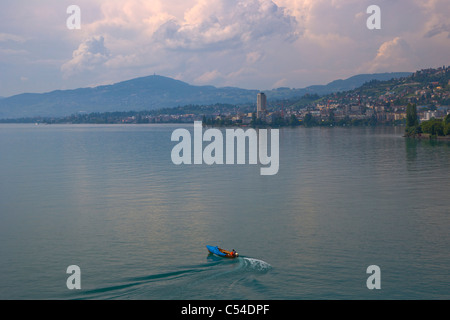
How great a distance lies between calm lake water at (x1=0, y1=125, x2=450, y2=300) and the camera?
1041cm

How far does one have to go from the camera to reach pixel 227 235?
14.1 m

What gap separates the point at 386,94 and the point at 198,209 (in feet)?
533

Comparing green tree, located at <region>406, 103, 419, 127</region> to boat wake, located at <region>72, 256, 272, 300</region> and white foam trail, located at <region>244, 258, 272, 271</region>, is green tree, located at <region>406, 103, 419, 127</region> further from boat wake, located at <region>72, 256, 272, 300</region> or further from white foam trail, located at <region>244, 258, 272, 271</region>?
boat wake, located at <region>72, 256, 272, 300</region>

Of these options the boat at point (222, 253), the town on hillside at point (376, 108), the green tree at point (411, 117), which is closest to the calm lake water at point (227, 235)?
the boat at point (222, 253)

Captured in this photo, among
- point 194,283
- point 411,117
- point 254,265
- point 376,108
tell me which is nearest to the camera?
point 194,283

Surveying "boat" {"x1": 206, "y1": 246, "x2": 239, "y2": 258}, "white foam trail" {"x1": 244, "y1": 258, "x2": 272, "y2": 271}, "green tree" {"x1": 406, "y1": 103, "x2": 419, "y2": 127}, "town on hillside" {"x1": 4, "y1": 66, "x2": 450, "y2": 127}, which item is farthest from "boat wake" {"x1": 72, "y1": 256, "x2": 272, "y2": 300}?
"town on hillside" {"x1": 4, "y1": 66, "x2": 450, "y2": 127}

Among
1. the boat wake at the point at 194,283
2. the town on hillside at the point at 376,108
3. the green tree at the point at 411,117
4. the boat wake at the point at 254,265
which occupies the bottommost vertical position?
the boat wake at the point at 194,283

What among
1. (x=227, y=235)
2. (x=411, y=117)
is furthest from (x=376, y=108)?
(x=227, y=235)

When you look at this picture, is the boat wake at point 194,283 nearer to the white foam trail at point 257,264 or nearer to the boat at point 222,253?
the white foam trail at point 257,264

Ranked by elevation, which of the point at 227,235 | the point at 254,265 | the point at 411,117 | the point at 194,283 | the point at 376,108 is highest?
the point at 376,108

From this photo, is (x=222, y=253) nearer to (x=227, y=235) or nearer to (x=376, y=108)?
(x=227, y=235)

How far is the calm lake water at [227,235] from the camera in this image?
10414 millimetres
